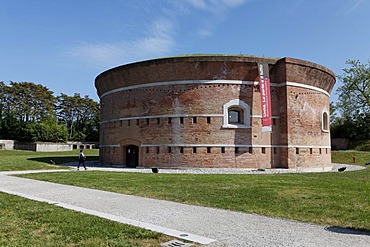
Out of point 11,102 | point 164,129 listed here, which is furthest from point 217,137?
point 11,102

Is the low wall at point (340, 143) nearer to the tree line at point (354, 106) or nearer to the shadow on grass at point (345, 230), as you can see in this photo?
the tree line at point (354, 106)

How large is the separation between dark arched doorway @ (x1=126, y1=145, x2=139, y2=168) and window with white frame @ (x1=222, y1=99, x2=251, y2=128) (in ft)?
23.0

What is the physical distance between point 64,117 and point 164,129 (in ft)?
219

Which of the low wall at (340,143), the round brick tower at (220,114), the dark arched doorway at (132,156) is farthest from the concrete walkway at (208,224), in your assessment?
the low wall at (340,143)

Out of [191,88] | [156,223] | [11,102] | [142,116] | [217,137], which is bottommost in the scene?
[156,223]

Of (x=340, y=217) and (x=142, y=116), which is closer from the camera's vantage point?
(x=340, y=217)

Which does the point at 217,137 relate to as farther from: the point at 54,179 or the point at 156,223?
the point at 156,223

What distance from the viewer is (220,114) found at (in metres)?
21.5

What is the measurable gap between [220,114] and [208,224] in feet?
51.1

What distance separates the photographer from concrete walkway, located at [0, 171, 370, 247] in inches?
205

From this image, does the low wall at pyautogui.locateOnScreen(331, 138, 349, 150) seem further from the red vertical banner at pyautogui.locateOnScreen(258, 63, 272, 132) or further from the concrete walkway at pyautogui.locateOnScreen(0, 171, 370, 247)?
the concrete walkway at pyautogui.locateOnScreen(0, 171, 370, 247)

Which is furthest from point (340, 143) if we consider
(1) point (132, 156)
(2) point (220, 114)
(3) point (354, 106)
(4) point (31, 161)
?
(4) point (31, 161)

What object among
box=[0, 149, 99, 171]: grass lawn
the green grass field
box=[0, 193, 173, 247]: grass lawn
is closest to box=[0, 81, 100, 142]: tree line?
box=[0, 149, 99, 171]: grass lawn

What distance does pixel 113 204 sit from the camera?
8.48m
